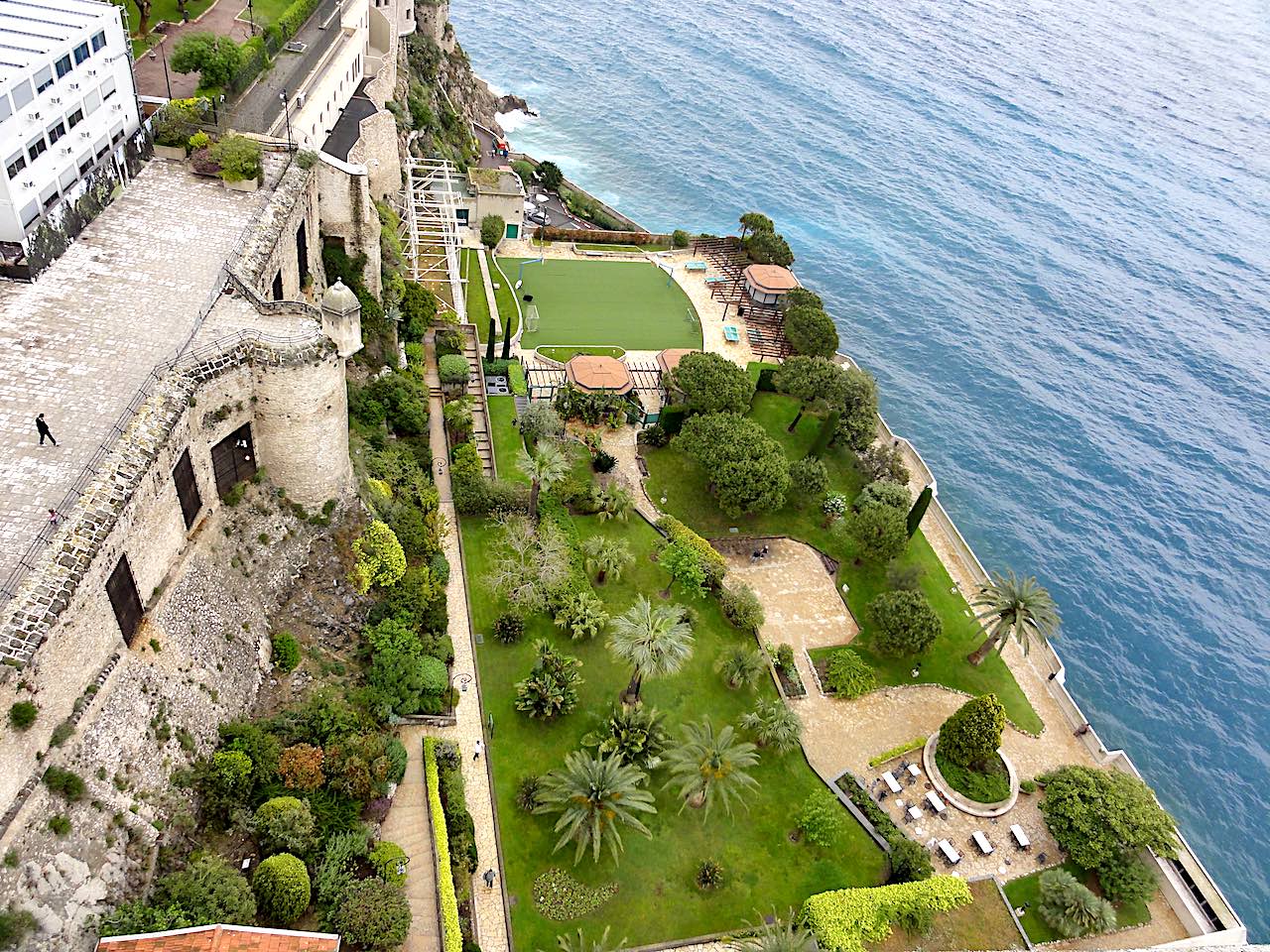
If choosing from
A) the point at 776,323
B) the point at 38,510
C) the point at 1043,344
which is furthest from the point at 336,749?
the point at 1043,344

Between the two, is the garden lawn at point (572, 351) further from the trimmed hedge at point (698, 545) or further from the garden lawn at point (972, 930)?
the garden lawn at point (972, 930)

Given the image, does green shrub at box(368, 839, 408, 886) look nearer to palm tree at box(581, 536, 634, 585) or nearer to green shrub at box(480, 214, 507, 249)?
palm tree at box(581, 536, 634, 585)

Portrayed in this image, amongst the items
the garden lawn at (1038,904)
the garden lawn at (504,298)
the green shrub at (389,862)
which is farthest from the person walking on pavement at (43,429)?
the garden lawn at (1038,904)

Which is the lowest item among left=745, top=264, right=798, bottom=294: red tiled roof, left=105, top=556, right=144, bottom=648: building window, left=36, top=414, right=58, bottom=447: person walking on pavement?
left=745, top=264, right=798, bottom=294: red tiled roof

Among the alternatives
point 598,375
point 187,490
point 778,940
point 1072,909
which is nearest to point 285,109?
point 598,375

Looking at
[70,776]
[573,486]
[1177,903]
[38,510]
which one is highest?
[38,510]

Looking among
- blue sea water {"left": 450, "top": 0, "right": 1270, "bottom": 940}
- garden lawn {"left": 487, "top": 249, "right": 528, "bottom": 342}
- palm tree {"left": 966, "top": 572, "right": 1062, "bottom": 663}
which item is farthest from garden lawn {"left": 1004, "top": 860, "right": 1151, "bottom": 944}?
garden lawn {"left": 487, "top": 249, "right": 528, "bottom": 342}

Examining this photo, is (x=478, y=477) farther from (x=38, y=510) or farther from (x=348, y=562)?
(x=38, y=510)
